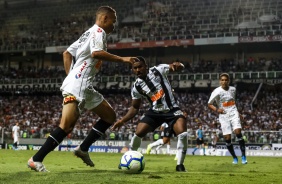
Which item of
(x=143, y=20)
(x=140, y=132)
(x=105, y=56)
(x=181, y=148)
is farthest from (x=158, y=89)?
(x=143, y=20)

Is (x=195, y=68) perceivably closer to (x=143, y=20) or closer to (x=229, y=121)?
(x=143, y=20)

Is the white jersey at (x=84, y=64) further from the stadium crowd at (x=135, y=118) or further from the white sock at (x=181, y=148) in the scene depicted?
the stadium crowd at (x=135, y=118)

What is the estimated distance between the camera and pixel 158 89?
9633 millimetres

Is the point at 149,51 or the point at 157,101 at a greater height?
the point at 149,51

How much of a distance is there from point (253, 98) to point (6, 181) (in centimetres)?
3696

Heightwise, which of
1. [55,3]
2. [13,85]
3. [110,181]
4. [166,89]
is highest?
[55,3]

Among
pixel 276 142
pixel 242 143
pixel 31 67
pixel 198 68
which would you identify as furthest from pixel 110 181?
pixel 31 67

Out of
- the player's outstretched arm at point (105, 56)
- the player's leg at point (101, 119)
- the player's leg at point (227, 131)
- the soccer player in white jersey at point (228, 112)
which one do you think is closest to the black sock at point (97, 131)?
the player's leg at point (101, 119)

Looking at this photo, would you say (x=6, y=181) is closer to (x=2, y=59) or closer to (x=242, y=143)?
(x=242, y=143)

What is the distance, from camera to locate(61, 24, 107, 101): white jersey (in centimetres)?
794

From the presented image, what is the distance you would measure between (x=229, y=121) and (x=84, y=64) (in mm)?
7343

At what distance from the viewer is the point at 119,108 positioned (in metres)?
44.6

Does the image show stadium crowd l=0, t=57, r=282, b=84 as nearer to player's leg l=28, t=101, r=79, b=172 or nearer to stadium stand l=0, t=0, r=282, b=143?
stadium stand l=0, t=0, r=282, b=143

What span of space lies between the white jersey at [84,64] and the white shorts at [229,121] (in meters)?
6.99
